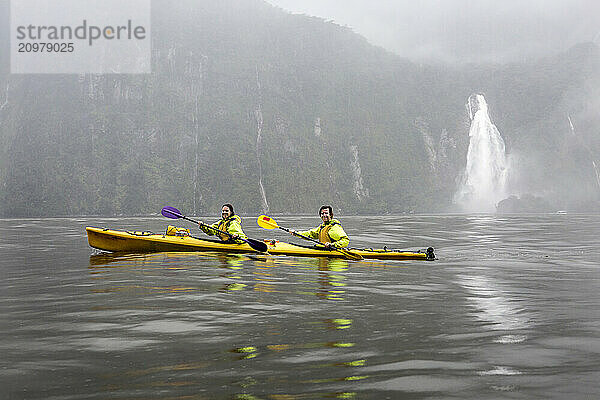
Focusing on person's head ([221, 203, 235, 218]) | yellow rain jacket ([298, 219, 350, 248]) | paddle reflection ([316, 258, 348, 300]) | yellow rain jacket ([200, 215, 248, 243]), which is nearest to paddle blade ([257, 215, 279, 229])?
yellow rain jacket ([200, 215, 248, 243])

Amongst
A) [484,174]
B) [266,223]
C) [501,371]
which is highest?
[484,174]

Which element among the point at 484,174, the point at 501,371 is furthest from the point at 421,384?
the point at 484,174

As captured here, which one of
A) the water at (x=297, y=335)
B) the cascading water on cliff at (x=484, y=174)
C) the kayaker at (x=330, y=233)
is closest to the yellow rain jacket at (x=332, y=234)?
the kayaker at (x=330, y=233)

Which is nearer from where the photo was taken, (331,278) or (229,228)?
(331,278)

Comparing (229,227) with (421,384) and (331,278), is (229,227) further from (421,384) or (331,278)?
(421,384)

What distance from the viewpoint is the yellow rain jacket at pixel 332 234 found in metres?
20.6

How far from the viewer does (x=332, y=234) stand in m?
20.8

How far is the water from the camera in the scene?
6.31 meters

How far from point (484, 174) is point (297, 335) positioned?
17685 centimetres

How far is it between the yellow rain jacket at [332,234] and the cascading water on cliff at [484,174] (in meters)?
145

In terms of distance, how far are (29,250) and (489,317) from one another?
22.4 metres

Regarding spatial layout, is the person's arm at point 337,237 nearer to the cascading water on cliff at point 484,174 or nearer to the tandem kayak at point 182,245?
the tandem kayak at point 182,245

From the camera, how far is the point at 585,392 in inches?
240

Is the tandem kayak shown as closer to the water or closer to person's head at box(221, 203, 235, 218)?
person's head at box(221, 203, 235, 218)
